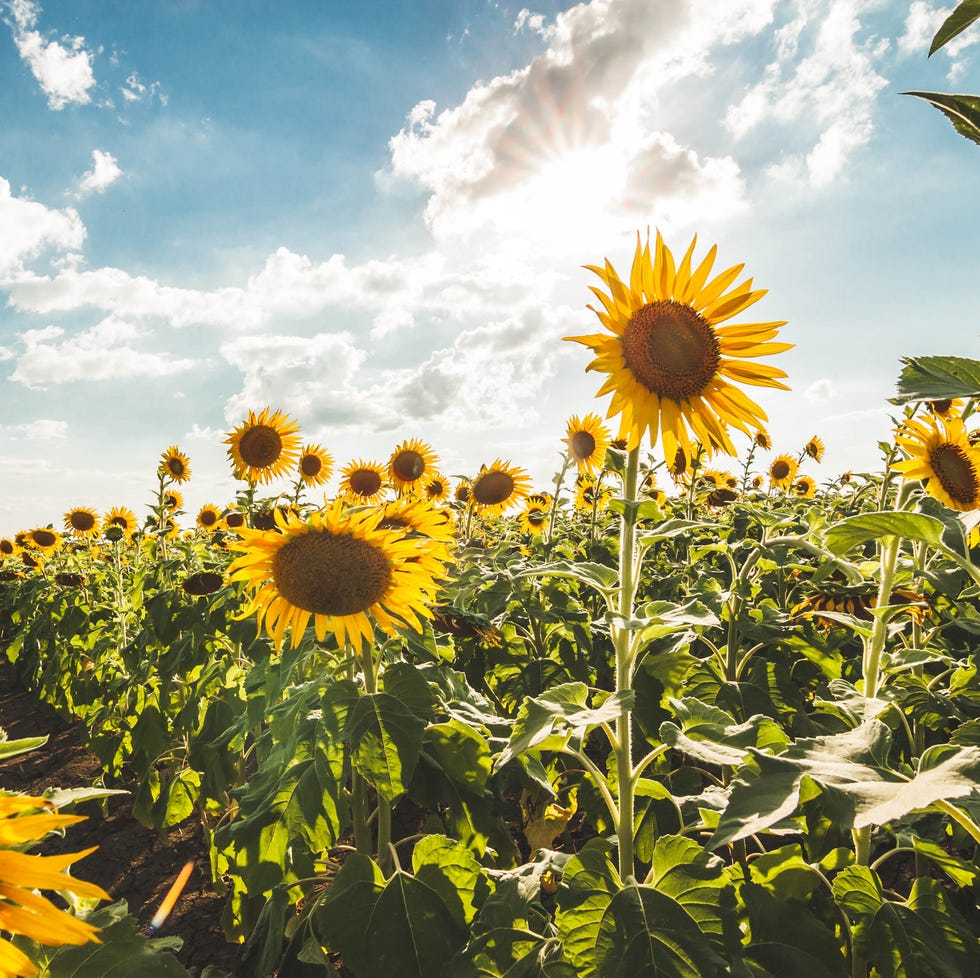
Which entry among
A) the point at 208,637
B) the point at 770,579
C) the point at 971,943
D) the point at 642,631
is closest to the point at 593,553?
the point at 770,579

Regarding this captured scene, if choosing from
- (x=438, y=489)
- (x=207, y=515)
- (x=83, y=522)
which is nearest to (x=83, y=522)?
(x=83, y=522)

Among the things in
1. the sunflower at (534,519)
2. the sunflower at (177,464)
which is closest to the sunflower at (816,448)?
the sunflower at (534,519)

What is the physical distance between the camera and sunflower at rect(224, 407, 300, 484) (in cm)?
564

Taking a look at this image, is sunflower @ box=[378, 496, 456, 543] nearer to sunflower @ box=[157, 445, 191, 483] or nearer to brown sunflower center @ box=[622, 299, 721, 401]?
brown sunflower center @ box=[622, 299, 721, 401]

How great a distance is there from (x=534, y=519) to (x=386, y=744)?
19.1 ft

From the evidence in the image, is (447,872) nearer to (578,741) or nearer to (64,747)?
(578,741)

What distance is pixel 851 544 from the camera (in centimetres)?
169

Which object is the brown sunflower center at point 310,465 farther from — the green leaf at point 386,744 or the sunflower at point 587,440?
the green leaf at point 386,744

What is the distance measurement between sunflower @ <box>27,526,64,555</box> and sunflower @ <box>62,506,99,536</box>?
1548 mm

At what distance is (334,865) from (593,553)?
3080mm

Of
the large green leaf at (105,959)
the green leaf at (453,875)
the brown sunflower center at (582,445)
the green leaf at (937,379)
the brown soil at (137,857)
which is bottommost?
the brown soil at (137,857)

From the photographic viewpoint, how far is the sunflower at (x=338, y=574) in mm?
2375

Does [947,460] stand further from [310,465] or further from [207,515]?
[207,515]

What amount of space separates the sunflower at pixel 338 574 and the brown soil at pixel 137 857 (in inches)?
60.2
